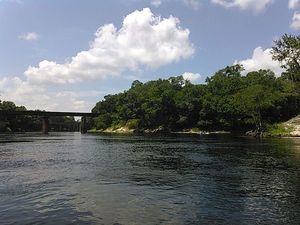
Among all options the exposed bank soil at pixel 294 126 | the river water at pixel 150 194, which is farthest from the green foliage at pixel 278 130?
the river water at pixel 150 194

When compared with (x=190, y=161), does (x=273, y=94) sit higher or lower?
higher

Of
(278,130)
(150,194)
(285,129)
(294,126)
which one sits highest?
(294,126)

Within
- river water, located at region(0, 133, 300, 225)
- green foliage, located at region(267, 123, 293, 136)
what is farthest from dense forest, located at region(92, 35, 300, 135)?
river water, located at region(0, 133, 300, 225)

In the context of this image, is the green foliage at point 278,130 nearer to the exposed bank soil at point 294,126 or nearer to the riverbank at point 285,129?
the riverbank at point 285,129

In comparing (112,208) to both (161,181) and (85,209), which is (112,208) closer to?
(85,209)

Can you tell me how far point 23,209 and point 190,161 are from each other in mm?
29468

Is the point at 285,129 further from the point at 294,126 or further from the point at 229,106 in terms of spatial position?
the point at 229,106

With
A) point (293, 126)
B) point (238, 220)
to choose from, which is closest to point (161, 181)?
point (238, 220)

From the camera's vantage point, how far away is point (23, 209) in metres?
22.5

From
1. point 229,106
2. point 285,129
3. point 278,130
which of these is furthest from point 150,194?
point 229,106

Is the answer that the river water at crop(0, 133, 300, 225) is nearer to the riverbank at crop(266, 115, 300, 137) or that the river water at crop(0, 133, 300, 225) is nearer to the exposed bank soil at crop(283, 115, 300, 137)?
the exposed bank soil at crop(283, 115, 300, 137)

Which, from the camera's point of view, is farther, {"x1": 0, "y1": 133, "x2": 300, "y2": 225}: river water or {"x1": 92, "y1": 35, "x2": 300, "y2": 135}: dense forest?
{"x1": 92, "y1": 35, "x2": 300, "y2": 135}: dense forest

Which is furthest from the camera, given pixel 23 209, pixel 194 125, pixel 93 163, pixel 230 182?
pixel 194 125

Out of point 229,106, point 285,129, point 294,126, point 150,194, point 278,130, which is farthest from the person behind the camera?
point 229,106
